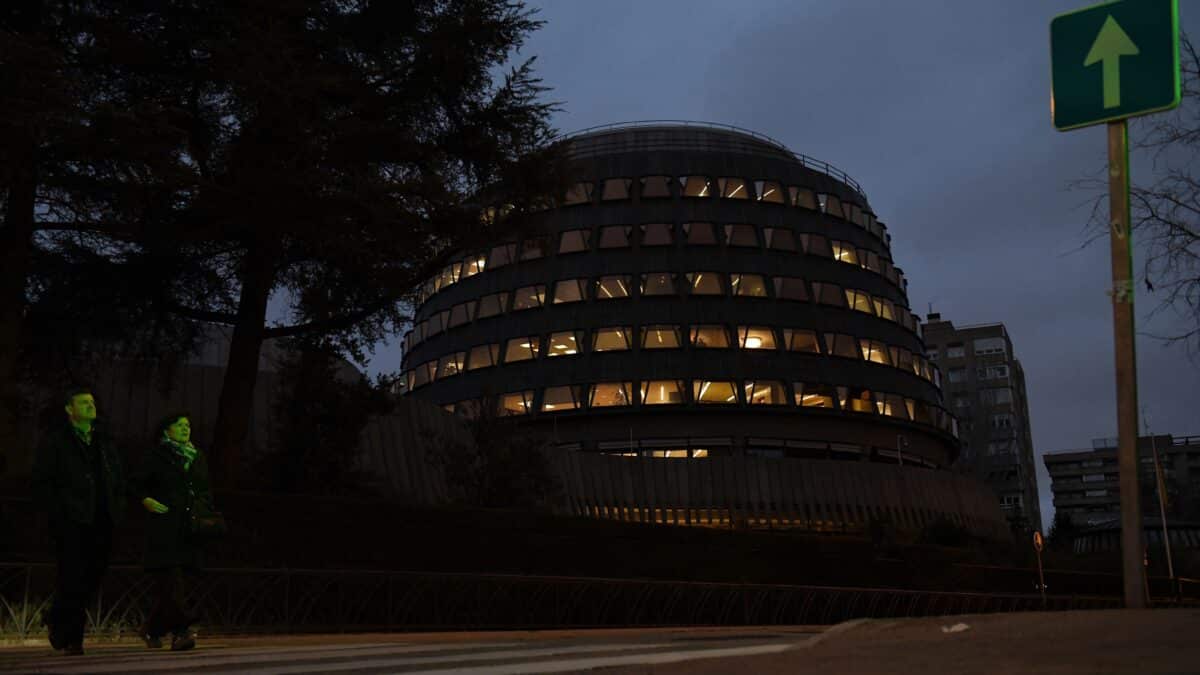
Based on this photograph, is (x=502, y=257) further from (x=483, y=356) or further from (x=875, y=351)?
(x=875, y=351)

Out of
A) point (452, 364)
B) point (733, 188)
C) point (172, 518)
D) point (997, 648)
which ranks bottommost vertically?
point (997, 648)

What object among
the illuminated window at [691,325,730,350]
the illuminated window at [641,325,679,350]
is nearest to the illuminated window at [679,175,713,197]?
the illuminated window at [691,325,730,350]

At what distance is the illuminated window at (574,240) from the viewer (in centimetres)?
6950

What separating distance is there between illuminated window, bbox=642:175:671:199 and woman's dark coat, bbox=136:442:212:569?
62.3 m

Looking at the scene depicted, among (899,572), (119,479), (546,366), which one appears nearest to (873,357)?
(546,366)

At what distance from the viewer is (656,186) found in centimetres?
7025

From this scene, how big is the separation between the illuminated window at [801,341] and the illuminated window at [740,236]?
6.38 metres

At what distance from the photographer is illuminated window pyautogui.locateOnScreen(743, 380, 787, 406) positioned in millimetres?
64562

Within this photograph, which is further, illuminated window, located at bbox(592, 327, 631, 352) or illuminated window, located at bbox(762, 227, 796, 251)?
illuminated window, located at bbox(762, 227, 796, 251)

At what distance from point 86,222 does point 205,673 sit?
45.2ft

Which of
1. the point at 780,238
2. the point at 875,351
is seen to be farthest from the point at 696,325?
the point at 875,351

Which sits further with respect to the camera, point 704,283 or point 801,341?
point 704,283

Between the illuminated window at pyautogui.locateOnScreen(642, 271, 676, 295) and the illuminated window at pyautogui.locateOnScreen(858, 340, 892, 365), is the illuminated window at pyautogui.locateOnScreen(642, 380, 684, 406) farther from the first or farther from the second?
the illuminated window at pyautogui.locateOnScreen(858, 340, 892, 365)

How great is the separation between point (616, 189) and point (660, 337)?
11.2 meters
